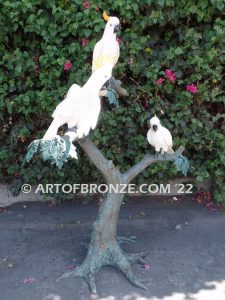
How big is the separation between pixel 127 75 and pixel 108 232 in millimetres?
1736

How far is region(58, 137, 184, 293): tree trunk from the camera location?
3143 millimetres

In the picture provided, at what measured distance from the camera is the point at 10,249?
12.2 ft

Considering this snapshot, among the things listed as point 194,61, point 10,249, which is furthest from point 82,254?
point 194,61

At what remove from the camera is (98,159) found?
10.1 ft

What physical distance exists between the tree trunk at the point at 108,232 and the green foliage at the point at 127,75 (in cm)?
103

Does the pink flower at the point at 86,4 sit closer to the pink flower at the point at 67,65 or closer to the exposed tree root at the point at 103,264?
the pink flower at the point at 67,65

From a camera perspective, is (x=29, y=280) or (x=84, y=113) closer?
(x=84, y=113)

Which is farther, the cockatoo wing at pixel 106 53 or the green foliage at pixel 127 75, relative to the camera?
the green foliage at pixel 127 75

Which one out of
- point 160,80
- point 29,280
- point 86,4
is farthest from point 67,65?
point 29,280

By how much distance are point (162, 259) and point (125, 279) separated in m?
0.47

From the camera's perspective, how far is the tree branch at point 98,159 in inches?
120

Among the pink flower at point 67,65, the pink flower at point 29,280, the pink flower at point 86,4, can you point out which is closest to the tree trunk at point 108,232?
the pink flower at point 29,280

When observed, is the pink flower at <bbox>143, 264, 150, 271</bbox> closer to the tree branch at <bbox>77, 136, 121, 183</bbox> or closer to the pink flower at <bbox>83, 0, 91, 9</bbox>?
the tree branch at <bbox>77, 136, 121, 183</bbox>

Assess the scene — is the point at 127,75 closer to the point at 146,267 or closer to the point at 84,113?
the point at 84,113
